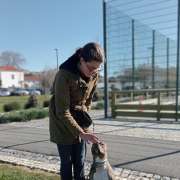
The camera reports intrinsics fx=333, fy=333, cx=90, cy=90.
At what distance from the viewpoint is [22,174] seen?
503 cm

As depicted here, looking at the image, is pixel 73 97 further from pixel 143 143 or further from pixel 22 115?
pixel 22 115

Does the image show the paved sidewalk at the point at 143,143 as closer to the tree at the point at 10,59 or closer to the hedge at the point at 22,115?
the hedge at the point at 22,115

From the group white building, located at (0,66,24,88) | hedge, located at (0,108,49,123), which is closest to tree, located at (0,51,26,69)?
white building, located at (0,66,24,88)

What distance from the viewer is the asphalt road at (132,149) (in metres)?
5.65

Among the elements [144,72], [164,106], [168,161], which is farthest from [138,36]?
[168,161]

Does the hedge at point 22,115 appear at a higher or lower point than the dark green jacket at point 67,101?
lower

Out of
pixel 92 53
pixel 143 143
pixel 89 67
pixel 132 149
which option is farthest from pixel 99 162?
pixel 143 143

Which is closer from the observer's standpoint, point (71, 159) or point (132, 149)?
point (71, 159)

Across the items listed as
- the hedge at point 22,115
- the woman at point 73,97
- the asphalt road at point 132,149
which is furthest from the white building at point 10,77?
the woman at point 73,97

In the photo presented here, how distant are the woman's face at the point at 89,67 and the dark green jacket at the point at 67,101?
0.19 ft

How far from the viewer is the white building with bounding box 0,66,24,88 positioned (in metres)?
90.3

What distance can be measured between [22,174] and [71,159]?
204cm

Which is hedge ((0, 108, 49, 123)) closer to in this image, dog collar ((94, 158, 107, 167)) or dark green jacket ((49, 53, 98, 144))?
dark green jacket ((49, 53, 98, 144))

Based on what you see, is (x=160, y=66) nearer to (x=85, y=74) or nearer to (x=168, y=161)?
(x=168, y=161)
